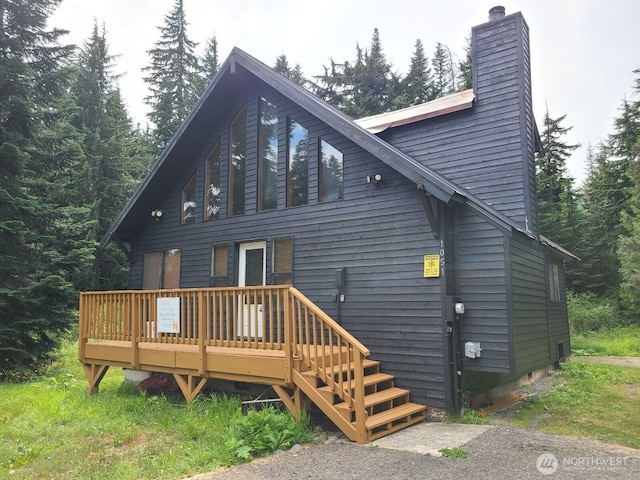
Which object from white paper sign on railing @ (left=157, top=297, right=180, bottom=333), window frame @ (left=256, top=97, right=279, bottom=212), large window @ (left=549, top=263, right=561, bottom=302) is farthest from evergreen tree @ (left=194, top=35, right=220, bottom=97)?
white paper sign on railing @ (left=157, top=297, right=180, bottom=333)

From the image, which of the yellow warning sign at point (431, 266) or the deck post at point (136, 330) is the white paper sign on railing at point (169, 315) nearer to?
the deck post at point (136, 330)

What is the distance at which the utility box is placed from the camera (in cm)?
618

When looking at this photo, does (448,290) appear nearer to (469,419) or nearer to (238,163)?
(469,419)

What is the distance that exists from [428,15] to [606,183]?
1390cm

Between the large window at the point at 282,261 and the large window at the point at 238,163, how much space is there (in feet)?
3.92

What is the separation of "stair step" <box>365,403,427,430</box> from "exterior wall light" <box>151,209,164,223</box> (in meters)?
6.51

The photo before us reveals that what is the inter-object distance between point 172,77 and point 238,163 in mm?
20328

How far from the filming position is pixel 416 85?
26.0 metres

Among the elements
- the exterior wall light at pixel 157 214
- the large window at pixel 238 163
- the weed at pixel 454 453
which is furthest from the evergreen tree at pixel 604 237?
the weed at pixel 454 453

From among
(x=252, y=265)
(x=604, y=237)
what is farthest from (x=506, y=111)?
(x=604, y=237)

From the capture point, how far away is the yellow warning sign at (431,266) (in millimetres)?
6297

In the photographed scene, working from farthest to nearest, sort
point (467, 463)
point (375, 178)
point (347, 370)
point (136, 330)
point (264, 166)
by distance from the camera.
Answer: point (264, 166), point (136, 330), point (375, 178), point (347, 370), point (467, 463)

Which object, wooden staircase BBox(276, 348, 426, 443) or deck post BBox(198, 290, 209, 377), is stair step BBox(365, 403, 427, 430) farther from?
deck post BBox(198, 290, 209, 377)

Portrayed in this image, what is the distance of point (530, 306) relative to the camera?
7.27 meters
